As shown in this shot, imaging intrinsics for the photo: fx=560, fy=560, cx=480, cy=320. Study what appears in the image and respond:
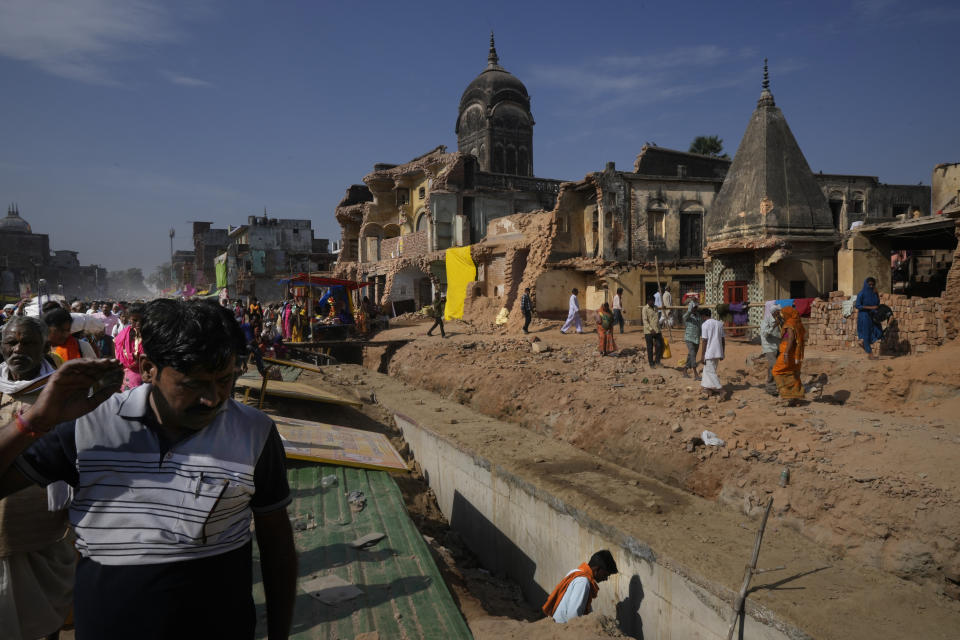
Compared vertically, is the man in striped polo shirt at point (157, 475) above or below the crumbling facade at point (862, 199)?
below

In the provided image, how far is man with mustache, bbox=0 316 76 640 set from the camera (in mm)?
2496

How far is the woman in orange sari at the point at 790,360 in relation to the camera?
27.7 feet

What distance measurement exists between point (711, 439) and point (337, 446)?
4610mm

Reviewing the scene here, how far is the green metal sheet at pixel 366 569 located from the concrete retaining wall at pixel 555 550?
6.37ft

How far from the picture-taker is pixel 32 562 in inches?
103

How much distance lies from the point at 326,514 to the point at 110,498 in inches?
140

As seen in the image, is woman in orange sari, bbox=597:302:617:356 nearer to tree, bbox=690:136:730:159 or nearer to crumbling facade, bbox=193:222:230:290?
tree, bbox=690:136:730:159

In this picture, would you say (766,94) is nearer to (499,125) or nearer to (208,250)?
(499,125)

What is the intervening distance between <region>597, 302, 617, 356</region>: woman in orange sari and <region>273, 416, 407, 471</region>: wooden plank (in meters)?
8.02

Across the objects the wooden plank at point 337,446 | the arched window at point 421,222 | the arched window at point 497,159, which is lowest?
the wooden plank at point 337,446

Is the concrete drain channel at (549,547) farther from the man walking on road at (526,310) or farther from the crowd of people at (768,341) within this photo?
the man walking on road at (526,310)

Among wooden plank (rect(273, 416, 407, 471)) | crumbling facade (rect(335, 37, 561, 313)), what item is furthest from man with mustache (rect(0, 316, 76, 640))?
crumbling facade (rect(335, 37, 561, 313))

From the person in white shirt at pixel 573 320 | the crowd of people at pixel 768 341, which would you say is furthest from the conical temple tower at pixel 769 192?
the crowd of people at pixel 768 341

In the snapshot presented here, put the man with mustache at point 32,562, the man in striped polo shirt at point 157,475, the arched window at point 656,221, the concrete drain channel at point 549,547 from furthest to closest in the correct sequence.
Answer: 1. the arched window at point 656,221
2. the concrete drain channel at point 549,547
3. the man with mustache at point 32,562
4. the man in striped polo shirt at point 157,475
